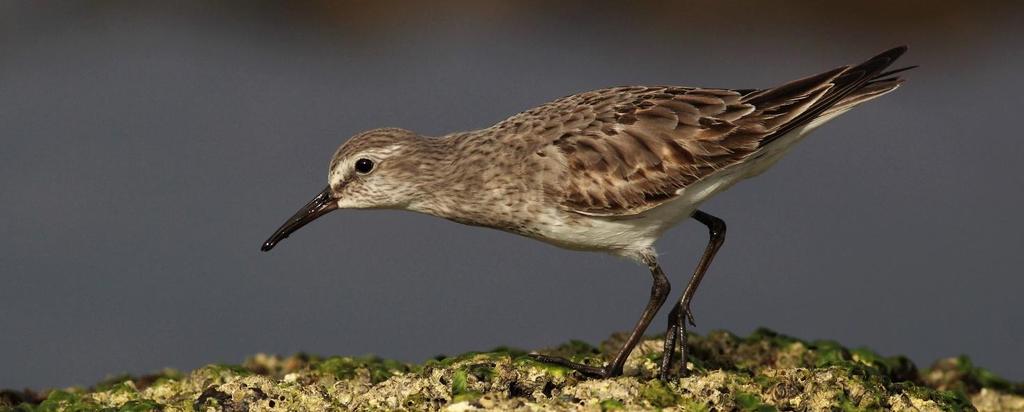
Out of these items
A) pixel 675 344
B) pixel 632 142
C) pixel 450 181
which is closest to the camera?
pixel 675 344

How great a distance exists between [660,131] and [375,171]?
1.85m

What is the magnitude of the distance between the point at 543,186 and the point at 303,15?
45.8 ft

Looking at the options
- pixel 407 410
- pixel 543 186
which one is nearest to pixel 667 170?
pixel 543 186

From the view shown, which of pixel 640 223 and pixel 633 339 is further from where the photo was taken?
pixel 640 223

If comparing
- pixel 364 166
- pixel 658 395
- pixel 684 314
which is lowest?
pixel 658 395

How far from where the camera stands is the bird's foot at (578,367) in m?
7.90

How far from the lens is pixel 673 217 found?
8.84 m

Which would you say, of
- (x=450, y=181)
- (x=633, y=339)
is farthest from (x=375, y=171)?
(x=633, y=339)

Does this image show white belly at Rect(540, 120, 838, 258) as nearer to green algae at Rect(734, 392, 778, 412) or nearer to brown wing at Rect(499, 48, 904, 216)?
brown wing at Rect(499, 48, 904, 216)

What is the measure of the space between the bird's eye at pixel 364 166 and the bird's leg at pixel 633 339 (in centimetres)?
182

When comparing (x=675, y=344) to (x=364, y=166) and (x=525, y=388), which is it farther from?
(x=364, y=166)

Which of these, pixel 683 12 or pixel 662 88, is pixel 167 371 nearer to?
pixel 662 88

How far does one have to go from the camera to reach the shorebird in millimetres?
8617

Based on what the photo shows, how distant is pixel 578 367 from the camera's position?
8.07 m
